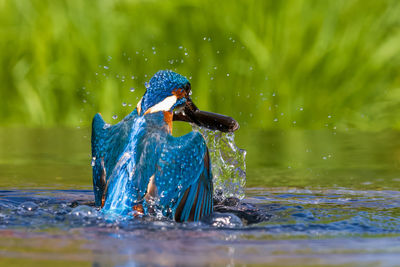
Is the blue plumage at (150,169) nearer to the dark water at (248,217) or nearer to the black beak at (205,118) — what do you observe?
the dark water at (248,217)

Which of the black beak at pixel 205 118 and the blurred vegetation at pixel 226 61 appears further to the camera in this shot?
the blurred vegetation at pixel 226 61

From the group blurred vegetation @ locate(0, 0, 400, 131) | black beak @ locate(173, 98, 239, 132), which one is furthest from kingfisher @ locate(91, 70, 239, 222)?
blurred vegetation @ locate(0, 0, 400, 131)

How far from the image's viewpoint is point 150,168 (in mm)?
4500

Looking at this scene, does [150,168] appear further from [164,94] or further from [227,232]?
[164,94]

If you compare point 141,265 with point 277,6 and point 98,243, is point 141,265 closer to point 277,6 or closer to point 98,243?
point 98,243

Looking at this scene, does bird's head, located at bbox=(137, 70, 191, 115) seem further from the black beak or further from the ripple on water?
the ripple on water

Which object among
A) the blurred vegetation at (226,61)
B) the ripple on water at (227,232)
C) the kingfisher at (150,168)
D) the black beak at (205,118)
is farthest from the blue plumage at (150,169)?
the blurred vegetation at (226,61)

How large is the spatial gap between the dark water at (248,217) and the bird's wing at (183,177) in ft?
0.40

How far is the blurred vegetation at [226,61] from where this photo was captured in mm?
9273

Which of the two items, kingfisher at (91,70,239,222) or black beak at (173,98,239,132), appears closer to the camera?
kingfisher at (91,70,239,222)

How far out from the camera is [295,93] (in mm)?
9281

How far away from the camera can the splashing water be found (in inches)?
220

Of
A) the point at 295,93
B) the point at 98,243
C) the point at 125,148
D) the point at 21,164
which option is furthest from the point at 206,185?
the point at 295,93

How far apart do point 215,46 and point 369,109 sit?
189 centimetres
